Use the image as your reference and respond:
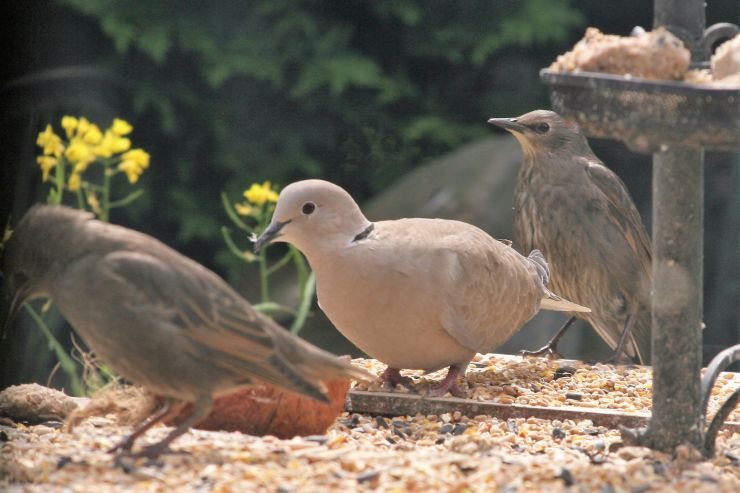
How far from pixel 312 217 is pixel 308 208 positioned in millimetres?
31

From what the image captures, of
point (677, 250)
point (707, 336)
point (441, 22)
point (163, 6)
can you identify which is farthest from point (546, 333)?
point (677, 250)

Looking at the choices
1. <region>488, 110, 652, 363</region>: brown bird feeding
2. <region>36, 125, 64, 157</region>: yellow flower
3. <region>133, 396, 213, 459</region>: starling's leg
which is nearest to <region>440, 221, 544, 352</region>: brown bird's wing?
<region>488, 110, 652, 363</region>: brown bird feeding

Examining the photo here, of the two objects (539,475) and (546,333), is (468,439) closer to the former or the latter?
(539,475)

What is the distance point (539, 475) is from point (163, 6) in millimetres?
4546

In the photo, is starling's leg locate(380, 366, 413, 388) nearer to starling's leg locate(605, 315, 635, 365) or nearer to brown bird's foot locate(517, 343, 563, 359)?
brown bird's foot locate(517, 343, 563, 359)

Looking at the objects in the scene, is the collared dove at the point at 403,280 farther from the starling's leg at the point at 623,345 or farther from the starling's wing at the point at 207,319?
the starling's leg at the point at 623,345

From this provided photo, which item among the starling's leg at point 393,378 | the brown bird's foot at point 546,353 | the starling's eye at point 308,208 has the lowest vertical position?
the brown bird's foot at point 546,353

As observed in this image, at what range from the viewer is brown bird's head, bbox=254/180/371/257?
367cm

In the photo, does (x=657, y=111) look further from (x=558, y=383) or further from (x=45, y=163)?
(x=45, y=163)

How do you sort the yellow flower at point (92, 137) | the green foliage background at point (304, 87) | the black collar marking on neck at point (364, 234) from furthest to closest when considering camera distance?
the green foliage background at point (304, 87) → the yellow flower at point (92, 137) → the black collar marking on neck at point (364, 234)

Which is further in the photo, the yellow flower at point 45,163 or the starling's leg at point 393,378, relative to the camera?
the yellow flower at point 45,163

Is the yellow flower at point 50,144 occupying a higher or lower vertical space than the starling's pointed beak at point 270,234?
higher

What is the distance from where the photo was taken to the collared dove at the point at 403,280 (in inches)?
148

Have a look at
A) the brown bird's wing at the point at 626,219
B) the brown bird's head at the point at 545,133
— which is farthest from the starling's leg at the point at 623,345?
the brown bird's head at the point at 545,133
